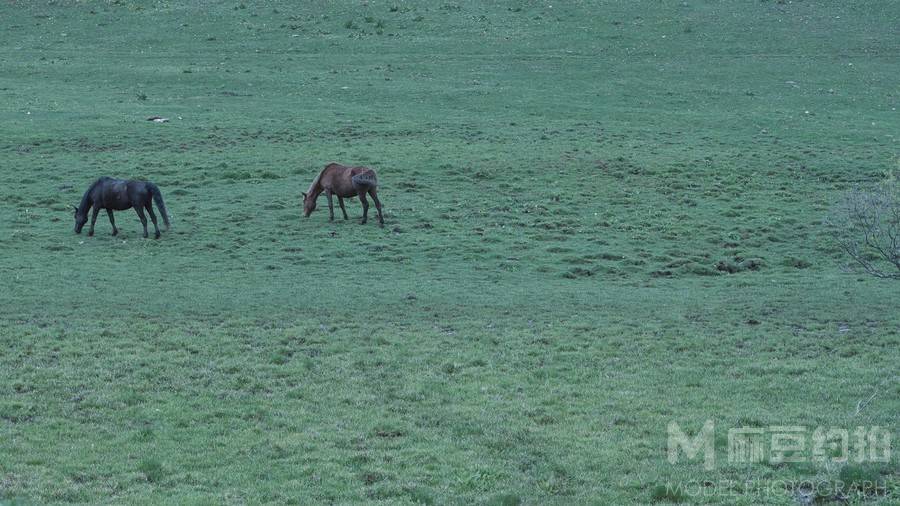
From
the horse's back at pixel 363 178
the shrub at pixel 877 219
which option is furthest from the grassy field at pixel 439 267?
the horse's back at pixel 363 178

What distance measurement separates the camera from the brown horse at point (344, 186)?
92.4ft

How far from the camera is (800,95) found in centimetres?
4803

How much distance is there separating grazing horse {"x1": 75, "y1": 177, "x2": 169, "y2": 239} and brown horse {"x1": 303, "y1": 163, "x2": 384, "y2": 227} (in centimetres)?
411

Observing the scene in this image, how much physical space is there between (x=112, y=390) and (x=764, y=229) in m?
19.1

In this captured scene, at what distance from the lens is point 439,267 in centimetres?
2492

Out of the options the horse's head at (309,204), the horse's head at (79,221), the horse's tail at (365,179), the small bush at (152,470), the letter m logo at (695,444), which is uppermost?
the small bush at (152,470)

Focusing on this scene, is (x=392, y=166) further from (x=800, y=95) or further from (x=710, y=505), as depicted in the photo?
(x=710, y=505)

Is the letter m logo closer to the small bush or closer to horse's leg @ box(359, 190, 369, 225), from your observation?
the small bush

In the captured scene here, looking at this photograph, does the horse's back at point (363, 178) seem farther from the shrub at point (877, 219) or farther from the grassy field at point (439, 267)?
the shrub at point (877, 219)

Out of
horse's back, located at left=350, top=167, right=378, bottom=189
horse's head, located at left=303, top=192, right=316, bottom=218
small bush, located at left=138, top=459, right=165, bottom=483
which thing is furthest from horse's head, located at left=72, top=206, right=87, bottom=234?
small bush, located at left=138, top=459, right=165, bottom=483

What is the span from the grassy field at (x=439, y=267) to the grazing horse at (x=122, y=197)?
0.72 meters

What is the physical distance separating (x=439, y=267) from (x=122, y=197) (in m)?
8.15

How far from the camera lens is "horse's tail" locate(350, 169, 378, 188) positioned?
2805cm

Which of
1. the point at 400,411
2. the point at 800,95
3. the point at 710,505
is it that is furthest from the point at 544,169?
the point at 710,505
